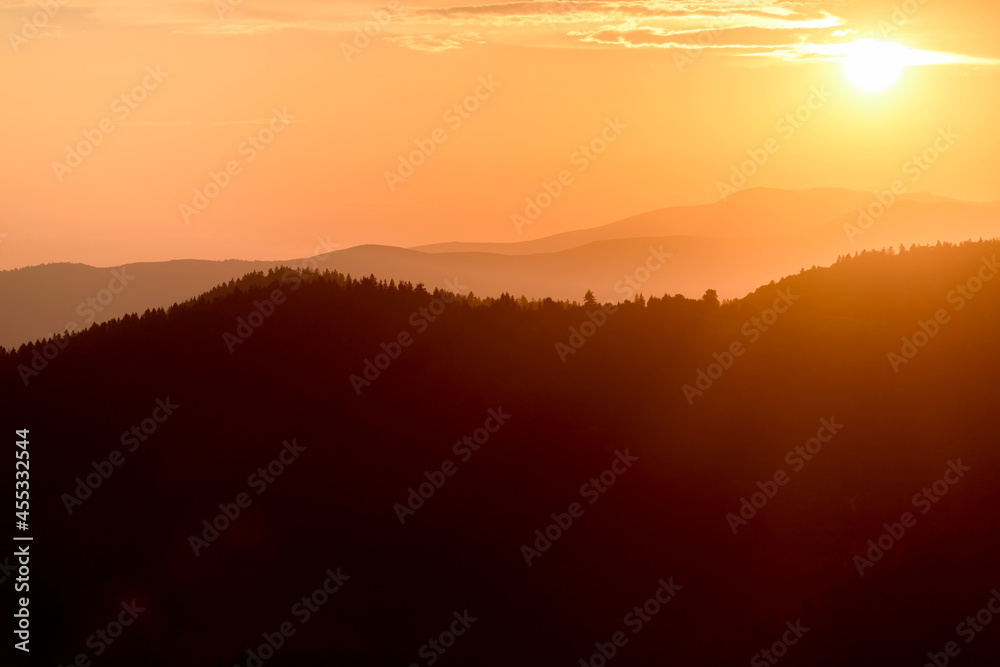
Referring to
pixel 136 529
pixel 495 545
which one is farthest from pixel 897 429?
pixel 136 529

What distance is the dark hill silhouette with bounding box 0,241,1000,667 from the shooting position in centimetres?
2511

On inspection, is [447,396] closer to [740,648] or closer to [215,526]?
[215,526]

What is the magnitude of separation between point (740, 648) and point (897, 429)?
886 cm

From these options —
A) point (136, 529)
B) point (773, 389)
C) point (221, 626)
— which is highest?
point (773, 389)

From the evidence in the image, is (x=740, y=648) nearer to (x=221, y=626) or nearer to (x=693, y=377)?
(x=693, y=377)

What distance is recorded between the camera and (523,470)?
94.5 feet

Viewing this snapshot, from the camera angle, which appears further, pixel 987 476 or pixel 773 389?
pixel 773 389

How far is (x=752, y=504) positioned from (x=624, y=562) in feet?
13.1

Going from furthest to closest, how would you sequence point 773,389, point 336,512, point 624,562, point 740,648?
1. point 773,389
2. point 336,512
3. point 624,562
4. point 740,648

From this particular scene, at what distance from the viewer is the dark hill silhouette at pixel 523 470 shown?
25109 mm

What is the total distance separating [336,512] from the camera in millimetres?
28250

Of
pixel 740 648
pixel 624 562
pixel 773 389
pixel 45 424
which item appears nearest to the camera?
pixel 740 648

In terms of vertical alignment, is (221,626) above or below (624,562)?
below

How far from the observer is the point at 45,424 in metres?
32.7
